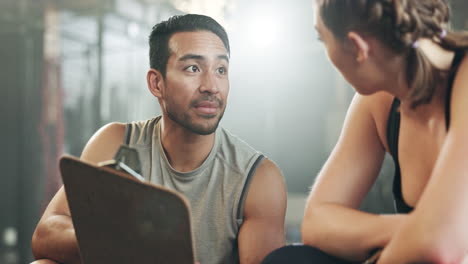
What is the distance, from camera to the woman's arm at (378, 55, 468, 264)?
86cm

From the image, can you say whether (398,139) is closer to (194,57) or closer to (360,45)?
(360,45)

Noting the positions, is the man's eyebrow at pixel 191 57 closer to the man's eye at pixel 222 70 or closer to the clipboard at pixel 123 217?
the man's eye at pixel 222 70

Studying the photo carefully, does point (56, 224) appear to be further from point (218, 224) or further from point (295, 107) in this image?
point (295, 107)

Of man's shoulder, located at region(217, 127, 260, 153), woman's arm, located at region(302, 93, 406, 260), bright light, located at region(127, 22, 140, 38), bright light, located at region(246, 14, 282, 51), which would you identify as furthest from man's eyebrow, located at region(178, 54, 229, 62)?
bright light, located at region(246, 14, 282, 51)

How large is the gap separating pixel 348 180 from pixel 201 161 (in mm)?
607

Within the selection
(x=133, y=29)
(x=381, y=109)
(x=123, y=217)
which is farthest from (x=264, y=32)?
(x=123, y=217)

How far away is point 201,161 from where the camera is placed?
5.50 ft

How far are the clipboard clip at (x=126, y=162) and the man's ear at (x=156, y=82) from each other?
1.99ft

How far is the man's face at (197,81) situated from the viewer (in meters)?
1.61

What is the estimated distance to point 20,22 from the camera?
4.90m

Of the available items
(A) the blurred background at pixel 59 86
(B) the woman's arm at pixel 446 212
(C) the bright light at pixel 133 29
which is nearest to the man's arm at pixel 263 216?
(B) the woman's arm at pixel 446 212

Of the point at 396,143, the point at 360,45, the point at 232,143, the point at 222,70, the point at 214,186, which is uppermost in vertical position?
the point at 360,45

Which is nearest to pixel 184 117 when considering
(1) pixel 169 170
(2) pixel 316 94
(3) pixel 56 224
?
(1) pixel 169 170

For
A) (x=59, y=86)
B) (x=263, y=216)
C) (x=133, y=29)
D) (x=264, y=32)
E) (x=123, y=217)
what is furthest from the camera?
(x=264, y=32)
